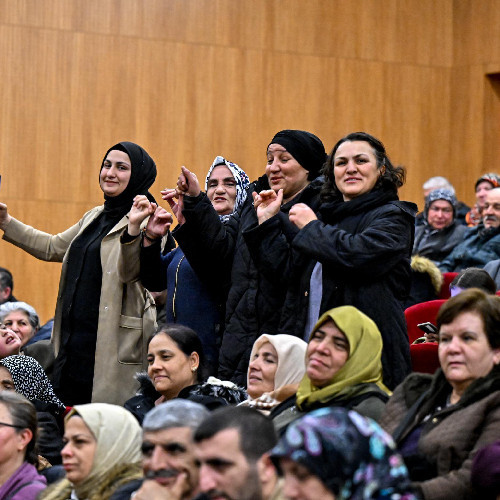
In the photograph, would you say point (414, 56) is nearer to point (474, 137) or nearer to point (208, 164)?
point (474, 137)

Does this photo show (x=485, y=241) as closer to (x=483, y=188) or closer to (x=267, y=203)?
(x=483, y=188)

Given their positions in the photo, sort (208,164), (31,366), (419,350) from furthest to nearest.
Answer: (208,164), (31,366), (419,350)

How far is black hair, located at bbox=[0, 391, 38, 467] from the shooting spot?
3.45 metres

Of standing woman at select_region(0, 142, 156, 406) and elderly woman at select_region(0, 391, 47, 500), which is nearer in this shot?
elderly woman at select_region(0, 391, 47, 500)

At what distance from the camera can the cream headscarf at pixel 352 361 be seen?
307cm

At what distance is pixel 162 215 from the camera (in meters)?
4.30

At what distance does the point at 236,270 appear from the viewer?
157 inches

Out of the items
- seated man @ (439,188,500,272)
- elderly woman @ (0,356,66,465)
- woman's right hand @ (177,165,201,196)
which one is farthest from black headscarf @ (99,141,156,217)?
seated man @ (439,188,500,272)

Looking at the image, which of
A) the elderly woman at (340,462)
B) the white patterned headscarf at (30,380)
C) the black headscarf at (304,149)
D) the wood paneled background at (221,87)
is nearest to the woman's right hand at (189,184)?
the black headscarf at (304,149)

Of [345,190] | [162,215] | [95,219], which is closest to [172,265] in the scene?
[162,215]

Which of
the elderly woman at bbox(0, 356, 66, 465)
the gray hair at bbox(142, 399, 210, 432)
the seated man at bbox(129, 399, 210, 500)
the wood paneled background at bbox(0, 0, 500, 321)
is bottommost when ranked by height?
the elderly woman at bbox(0, 356, 66, 465)

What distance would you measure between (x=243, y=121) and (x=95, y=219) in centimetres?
323

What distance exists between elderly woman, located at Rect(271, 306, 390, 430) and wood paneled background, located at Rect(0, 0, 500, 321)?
4.52 meters

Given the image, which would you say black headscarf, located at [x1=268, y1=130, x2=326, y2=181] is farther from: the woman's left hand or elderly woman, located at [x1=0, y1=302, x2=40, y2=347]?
elderly woman, located at [x1=0, y1=302, x2=40, y2=347]
